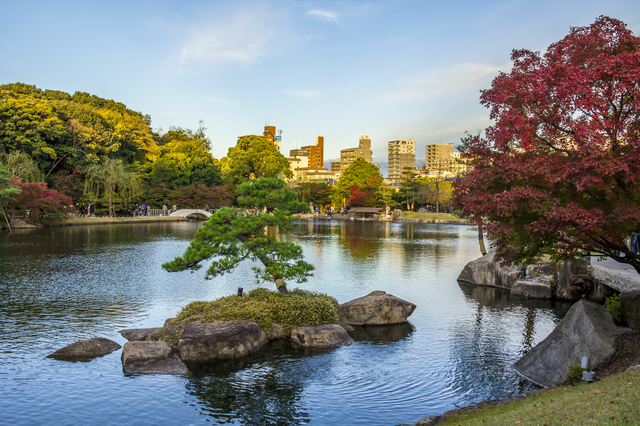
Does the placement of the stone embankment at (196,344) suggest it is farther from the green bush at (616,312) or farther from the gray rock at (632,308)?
the green bush at (616,312)

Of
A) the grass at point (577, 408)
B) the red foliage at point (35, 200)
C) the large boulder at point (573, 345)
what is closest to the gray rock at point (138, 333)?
the grass at point (577, 408)

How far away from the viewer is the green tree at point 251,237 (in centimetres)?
1321

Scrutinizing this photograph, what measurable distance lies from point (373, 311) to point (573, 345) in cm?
598

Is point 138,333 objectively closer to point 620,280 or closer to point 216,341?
point 216,341

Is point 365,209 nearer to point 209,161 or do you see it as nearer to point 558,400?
point 209,161

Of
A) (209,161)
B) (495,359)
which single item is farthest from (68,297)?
(209,161)

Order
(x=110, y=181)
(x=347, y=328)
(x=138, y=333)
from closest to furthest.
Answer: (x=138, y=333) → (x=347, y=328) → (x=110, y=181)

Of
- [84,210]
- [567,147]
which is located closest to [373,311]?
[567,147]

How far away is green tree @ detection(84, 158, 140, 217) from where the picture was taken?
54312 millimetres

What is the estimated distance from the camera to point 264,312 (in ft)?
41.3

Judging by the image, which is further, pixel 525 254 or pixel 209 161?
pixel 209 161

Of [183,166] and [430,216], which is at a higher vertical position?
[183,166]

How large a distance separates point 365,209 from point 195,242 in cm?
6721

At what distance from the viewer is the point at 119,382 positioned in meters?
9.58
